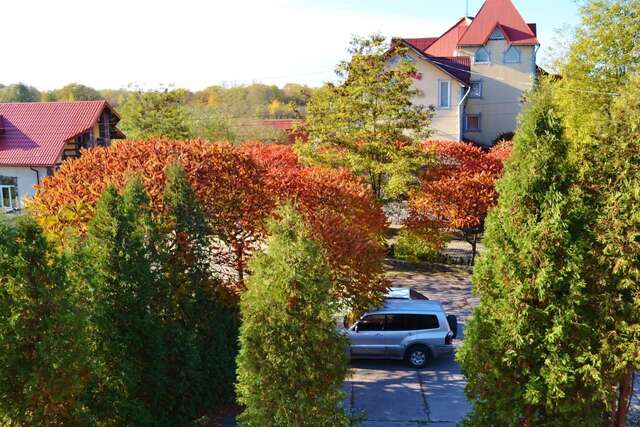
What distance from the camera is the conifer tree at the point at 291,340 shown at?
299 inches

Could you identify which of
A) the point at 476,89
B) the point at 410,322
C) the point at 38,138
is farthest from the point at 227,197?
the point at 476,89

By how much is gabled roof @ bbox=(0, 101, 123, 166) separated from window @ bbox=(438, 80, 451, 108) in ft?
66.1

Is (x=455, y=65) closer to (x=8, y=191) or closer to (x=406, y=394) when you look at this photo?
(x=8, y=191)

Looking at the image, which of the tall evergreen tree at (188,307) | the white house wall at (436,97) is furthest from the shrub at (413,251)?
the white house wall at (436,97)

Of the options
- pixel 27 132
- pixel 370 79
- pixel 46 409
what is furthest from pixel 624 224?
pixel 27 132

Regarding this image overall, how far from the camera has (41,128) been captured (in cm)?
2923

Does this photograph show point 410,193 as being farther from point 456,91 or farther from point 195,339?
Answer: point 456,91

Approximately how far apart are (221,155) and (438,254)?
12.0 metres

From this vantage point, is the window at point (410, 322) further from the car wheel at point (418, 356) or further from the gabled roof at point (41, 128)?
the gabled roof at point (41, 128)

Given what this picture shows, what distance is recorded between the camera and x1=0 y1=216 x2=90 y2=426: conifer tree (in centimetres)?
795

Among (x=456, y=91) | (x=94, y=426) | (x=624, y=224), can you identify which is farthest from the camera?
(x=456, y=91)

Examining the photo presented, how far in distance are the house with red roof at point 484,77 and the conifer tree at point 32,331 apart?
102ft

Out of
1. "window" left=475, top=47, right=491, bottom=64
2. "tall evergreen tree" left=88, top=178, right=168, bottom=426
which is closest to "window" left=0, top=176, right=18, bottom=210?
"tall evergreen tree" left=88, top=178, right=168, bottom=426

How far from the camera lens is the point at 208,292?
36.9 feet
